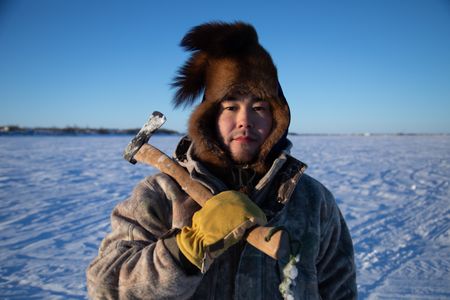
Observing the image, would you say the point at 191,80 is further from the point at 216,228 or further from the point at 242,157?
the point at 216,228

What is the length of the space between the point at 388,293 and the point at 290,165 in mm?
2100

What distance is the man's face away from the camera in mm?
1335

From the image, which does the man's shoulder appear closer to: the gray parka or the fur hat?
the gray parka

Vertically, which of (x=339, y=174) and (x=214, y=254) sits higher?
(x=214, y=254)

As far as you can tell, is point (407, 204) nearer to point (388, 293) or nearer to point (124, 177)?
point (388, 293)

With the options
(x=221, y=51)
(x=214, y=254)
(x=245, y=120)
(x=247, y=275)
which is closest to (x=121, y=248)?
(x=214, y=254)

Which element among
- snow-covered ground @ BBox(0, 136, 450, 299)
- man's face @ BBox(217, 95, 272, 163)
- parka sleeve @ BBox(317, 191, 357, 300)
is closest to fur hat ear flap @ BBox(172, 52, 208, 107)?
man's face @ BBox(217, 95, 272, 163)

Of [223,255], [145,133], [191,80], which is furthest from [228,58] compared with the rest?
[223,255]

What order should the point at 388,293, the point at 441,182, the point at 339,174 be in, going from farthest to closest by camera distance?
the point at 339,174, the point at 441,182, the point at 388,293

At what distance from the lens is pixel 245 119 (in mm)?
1332

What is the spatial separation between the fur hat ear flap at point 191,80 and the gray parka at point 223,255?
0.32m

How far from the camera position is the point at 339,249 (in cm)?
147

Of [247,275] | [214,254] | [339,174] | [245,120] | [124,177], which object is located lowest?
[124,177]

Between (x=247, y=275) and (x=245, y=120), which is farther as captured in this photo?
(x=245, y=120)
